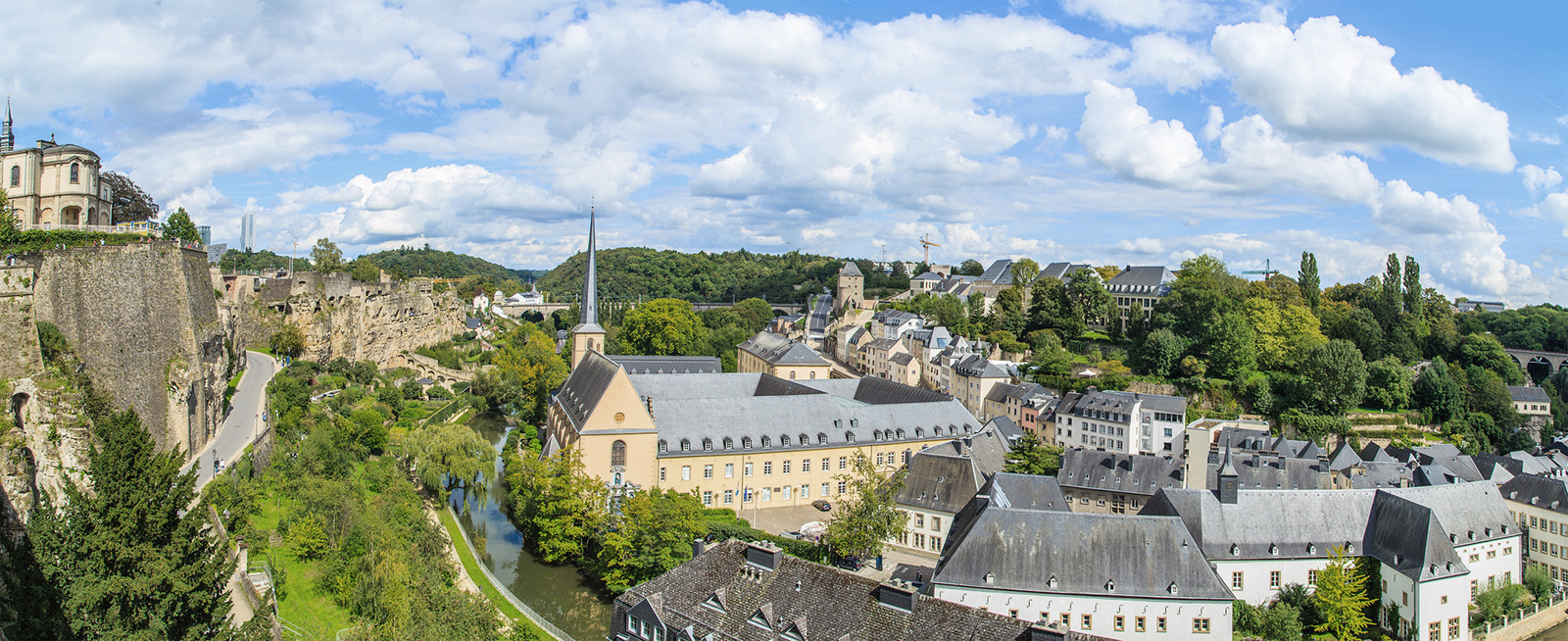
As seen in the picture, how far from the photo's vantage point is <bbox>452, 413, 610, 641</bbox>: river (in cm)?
2747

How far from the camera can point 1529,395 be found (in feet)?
205

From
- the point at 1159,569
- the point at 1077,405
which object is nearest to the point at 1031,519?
the point at 1159,569

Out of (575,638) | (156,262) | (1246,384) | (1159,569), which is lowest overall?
(575,638)

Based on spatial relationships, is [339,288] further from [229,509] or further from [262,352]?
[229,509]

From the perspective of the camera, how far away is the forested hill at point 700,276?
5172 inches

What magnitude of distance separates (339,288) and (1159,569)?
47.9 m

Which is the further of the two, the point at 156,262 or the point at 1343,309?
the point at 1343,309

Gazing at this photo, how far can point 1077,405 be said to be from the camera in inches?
2034

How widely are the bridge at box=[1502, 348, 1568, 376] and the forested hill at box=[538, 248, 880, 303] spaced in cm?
7418

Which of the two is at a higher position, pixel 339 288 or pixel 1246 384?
pixel 339 288

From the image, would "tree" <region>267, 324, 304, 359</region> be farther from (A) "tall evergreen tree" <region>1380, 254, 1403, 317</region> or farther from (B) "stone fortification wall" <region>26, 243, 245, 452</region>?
(A) "tall evergreen tree" <region>1380, 254, 1403, 317</region>

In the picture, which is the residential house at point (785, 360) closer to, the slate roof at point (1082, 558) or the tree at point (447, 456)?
the tree at point (447, 456)

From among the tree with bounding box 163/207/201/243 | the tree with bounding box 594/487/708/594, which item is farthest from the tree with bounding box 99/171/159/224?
the tree with bounding box 594/487/708/594

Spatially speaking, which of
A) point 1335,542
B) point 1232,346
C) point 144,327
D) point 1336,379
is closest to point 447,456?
point 144,327
